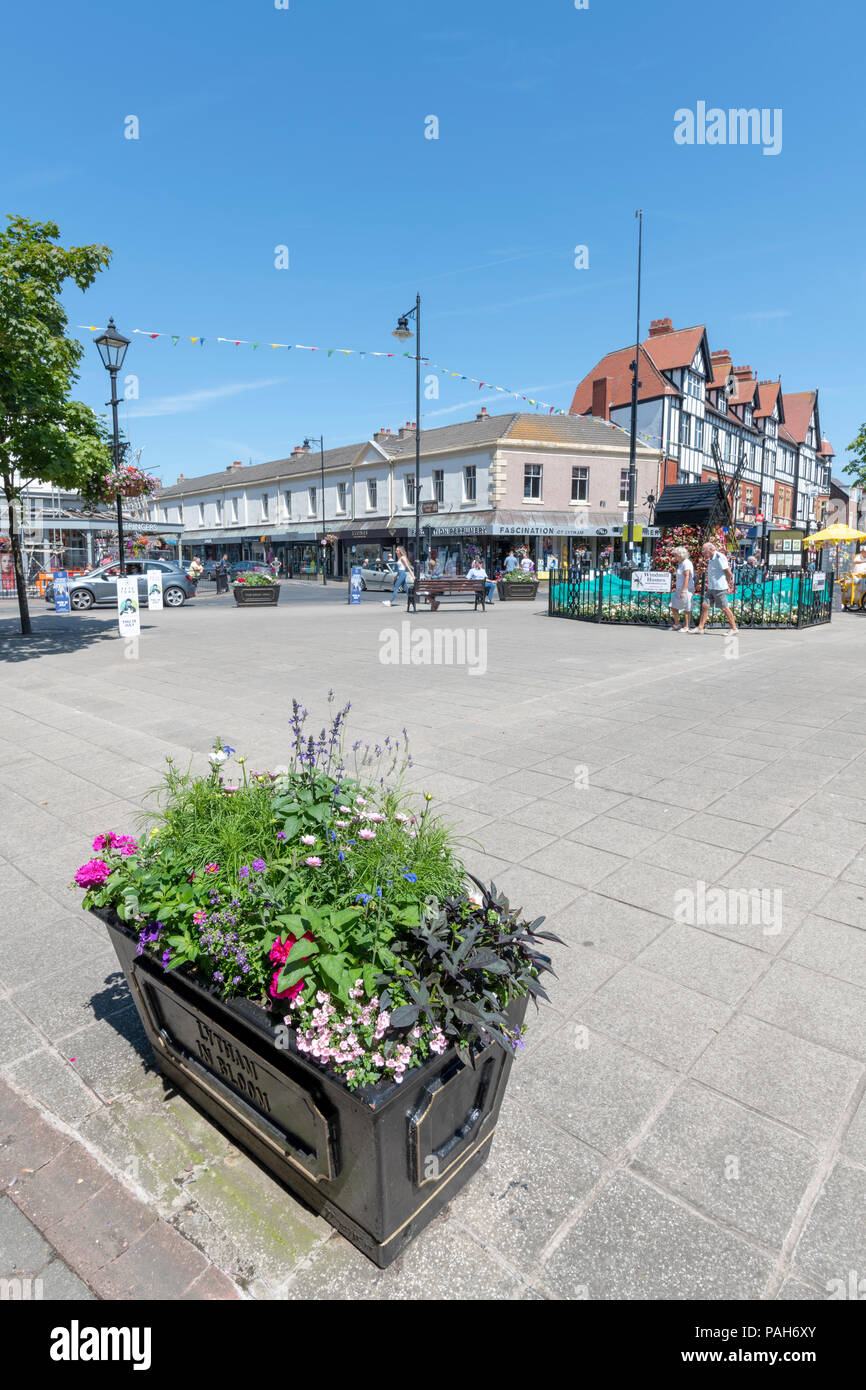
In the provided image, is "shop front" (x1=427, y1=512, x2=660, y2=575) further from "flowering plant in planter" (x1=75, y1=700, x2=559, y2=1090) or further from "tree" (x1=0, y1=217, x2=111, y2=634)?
"flowering plant in planter" (x1=75, y1=700, x2=559, y2=1090)

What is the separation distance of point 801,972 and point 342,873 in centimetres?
224

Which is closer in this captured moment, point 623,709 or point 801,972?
point 801,972

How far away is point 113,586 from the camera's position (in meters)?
24.0

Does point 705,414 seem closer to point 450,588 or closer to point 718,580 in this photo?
point 450,588

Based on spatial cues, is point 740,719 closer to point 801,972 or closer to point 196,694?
point 801,972

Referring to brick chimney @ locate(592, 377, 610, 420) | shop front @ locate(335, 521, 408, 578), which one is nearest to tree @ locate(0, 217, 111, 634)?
shop front @ locate(335, 521, 408, 578)

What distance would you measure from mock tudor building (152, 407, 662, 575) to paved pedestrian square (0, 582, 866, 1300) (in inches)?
1225

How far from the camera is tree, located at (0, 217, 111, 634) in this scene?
10484 mm

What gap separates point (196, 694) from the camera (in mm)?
9117

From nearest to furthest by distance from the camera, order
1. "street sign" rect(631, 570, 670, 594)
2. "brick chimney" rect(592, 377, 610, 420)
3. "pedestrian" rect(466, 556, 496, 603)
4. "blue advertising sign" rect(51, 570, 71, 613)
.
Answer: "street sign" rect(631, 570, 670, 594) → "blue advertising sign" rect(51, 570, 71, 613) → "pedestrian" rect(466, 556, 496, 603) → "brick chimney" rect(592, 377, 610, 420)

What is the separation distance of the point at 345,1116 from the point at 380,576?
35617 millimetres

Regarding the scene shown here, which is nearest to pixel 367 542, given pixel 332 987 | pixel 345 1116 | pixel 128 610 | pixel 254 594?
pixel 254 594
